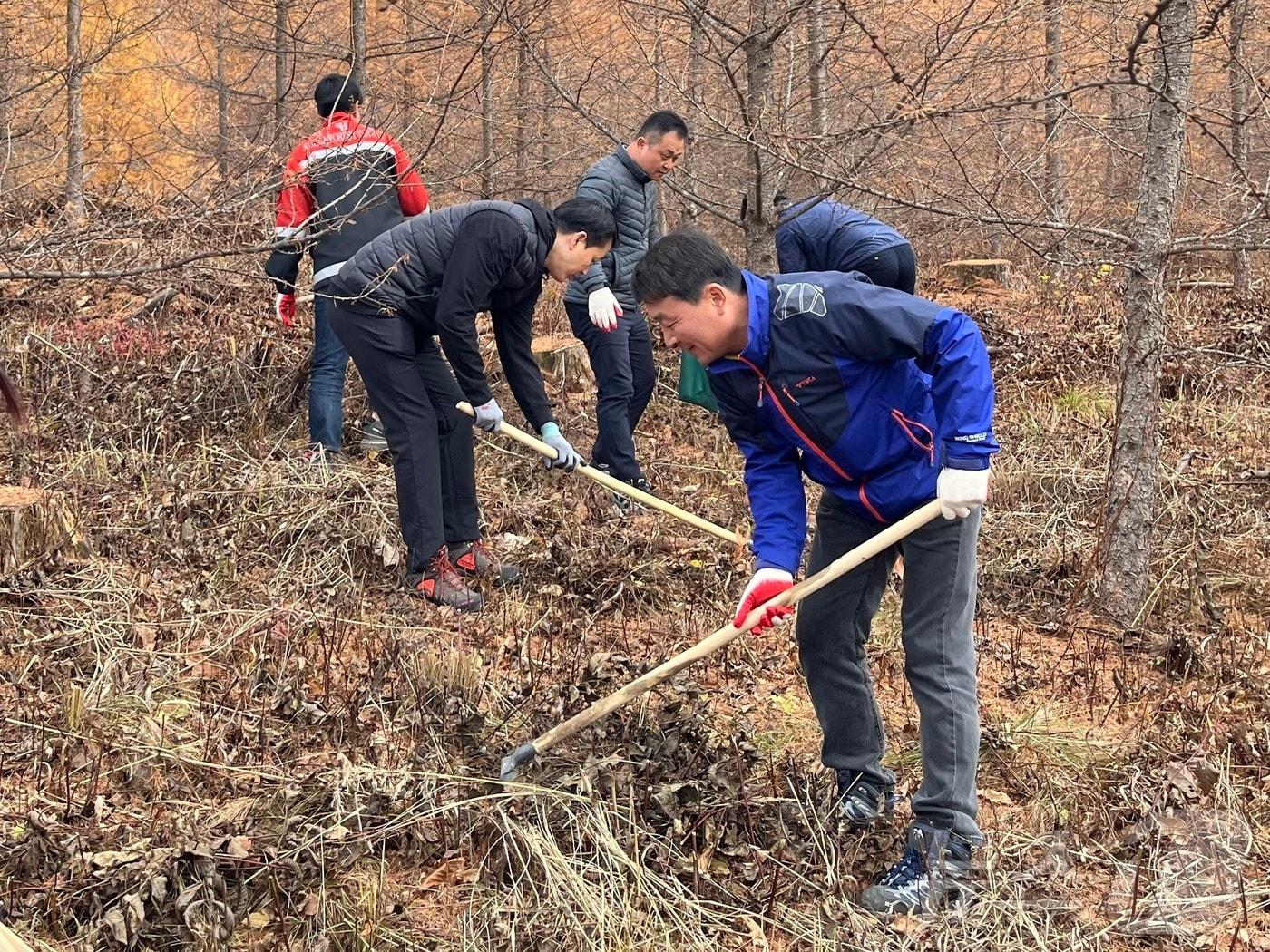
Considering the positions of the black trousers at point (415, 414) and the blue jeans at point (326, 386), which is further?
the blue jeans at point (326, 386)

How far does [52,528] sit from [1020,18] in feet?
15.4

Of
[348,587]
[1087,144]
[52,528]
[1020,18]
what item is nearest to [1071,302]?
[1087,144]

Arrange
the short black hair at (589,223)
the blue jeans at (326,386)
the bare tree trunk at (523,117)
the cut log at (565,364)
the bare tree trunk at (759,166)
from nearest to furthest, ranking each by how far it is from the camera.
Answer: the short black hair at (589,223), the bare tree trunk at (759,166), the blue jeans at (326,386), the cut log at (565,364), the bare tree trunk at (523,117)

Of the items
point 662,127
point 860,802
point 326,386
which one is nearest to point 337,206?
point 326,386

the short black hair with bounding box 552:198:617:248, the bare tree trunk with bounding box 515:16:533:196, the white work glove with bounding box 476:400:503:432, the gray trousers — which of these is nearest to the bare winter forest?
the gray trousers

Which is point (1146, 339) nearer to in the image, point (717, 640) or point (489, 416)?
point (717, 640)

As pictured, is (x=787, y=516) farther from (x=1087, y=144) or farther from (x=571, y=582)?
(x=1087, y=144)

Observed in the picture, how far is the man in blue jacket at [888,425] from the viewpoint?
2.94 meters

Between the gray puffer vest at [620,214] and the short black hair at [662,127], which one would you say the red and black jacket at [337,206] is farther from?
the short black hair at [662,127]

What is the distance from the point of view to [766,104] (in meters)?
5.55

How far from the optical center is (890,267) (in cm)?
512

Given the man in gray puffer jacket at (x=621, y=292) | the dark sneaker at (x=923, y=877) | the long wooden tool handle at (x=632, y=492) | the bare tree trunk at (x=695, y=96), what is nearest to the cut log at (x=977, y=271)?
the bare tree trunk at (x=695, y=96)

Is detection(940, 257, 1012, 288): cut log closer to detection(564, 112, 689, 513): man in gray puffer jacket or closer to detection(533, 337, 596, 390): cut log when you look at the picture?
detection(533, 337, 596, 390): cut log

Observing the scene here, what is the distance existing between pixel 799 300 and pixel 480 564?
9.24 feet
